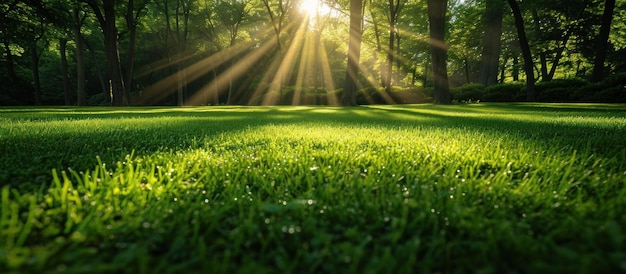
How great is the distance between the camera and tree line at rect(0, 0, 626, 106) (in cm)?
1791

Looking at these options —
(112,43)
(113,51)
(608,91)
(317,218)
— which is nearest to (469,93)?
(608,91)

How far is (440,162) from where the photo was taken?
7.14 ft

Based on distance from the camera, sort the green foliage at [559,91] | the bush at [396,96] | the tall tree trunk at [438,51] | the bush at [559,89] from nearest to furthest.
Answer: the green foliage at [559,91], the tall tree trunk at [438,51], the bush at [559,89], the bush at [396,96]

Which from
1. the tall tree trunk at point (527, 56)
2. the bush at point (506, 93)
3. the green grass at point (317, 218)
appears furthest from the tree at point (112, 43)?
the bush at point (506, 93)

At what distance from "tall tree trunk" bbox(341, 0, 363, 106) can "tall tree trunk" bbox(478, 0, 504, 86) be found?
17.3 metres

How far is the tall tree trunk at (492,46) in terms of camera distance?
89.7ft

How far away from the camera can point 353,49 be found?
16.1m

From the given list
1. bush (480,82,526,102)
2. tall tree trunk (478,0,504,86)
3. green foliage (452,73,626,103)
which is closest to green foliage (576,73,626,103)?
green foliage (452,73,626,103)

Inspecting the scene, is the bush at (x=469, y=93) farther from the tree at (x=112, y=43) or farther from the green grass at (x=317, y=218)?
the tree at (x=112, y=43)

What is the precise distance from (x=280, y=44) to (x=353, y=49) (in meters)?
16.5

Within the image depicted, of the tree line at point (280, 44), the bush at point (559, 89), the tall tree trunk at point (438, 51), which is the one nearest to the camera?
the tall tree trunk at point (438, 51)

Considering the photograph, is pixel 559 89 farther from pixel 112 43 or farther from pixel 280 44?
pixel 112 43

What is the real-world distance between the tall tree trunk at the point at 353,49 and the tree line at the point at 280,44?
6cm

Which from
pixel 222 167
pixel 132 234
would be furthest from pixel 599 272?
pixel 222 167
